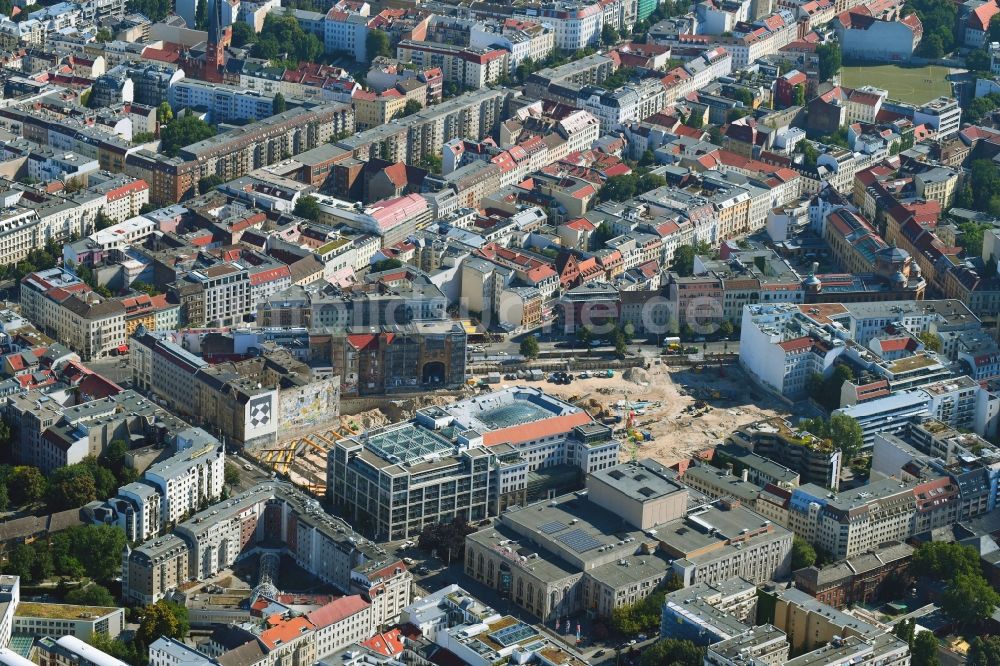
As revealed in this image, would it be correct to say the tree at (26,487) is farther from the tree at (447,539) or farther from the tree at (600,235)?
the tree at (600,235)

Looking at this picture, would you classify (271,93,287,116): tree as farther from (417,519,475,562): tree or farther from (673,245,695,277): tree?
(417,519,475,562): tree

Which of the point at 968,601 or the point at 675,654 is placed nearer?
the point at 675,654

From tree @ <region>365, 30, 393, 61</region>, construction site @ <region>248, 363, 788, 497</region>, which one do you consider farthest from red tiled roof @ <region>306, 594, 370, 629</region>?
tree @ <region>365, 30, 393, 61</region>

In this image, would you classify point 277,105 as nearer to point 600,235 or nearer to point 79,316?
point 600,235

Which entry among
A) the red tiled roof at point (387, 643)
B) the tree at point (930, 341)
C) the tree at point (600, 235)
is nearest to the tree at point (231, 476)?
the red tiled roof at point (387, 643)

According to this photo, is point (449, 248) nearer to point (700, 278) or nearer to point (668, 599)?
point (700, 278)

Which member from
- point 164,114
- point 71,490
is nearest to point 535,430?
point 71,490
